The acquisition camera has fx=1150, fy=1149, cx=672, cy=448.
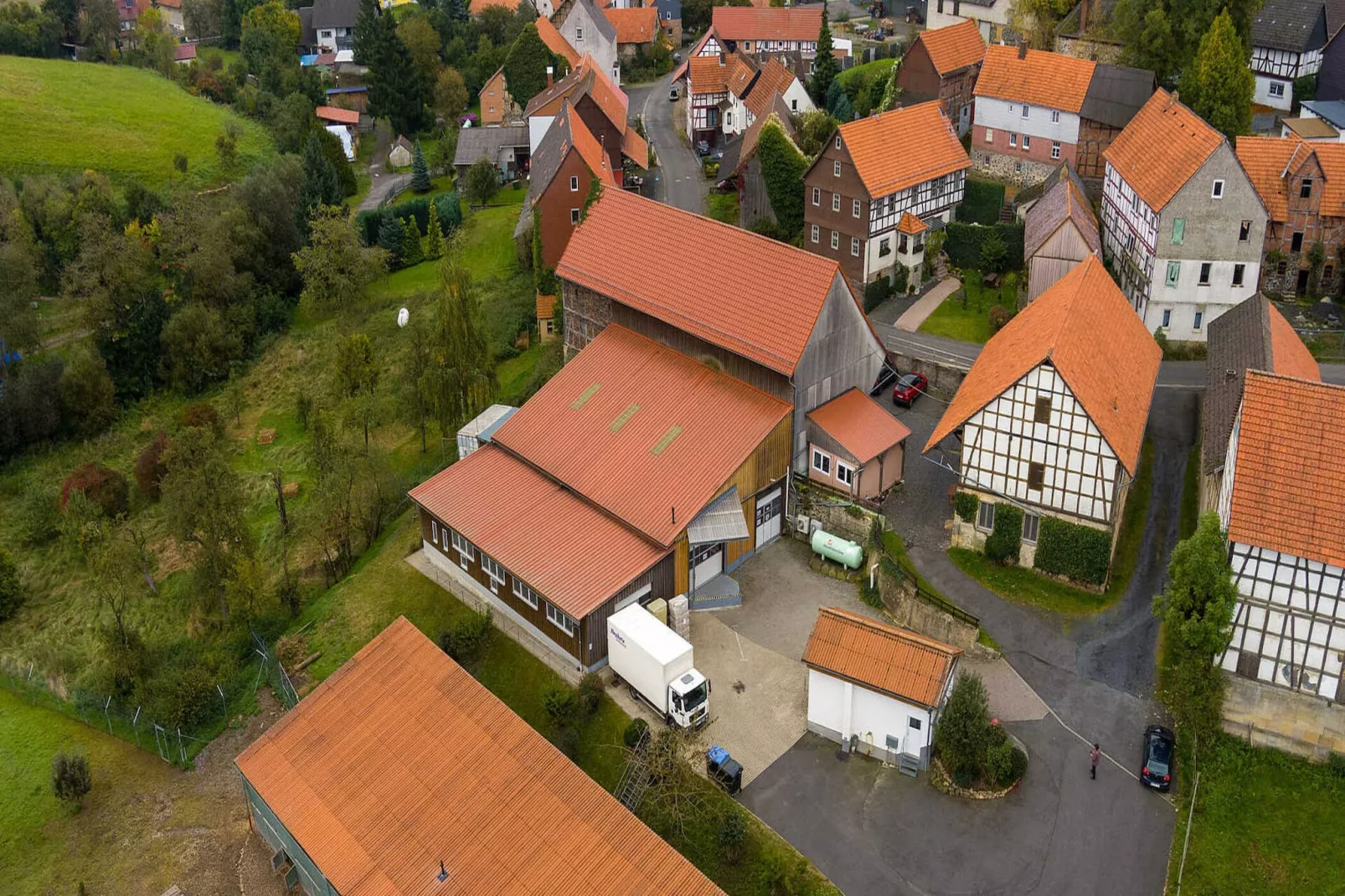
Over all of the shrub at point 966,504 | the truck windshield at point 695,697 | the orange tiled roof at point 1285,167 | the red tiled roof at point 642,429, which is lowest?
the truck windshield at point 695,697

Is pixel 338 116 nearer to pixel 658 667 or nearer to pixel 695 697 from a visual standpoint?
pixel 658 667

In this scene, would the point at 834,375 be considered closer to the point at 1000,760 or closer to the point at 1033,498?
the point at 1033,498

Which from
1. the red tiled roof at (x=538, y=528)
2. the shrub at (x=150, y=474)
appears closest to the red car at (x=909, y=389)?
the red tiled roof at (x=538, y=528)

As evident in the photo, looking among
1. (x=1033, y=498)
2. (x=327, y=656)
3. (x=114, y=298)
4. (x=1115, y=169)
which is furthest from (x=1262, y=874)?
(x=114, y=298)

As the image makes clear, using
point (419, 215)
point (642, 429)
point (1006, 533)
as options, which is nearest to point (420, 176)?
point (419, 215)

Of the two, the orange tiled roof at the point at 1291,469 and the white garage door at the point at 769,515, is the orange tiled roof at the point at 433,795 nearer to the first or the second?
the white garage door at the point at 769,515
